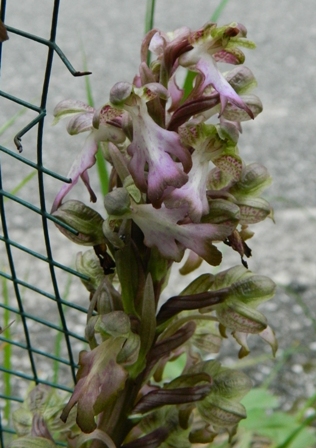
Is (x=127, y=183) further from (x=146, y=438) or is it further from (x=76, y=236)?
(x=146, y=438)

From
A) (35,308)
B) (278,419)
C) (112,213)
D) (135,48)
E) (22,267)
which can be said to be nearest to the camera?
(112,213)

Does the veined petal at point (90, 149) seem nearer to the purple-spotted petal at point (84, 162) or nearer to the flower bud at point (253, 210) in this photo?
the purple-spotted petal at point (84, 162)

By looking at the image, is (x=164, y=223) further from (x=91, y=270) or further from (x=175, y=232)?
(x=91, y=270)

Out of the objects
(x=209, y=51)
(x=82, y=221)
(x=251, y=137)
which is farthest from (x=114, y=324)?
(x=251, y=137)

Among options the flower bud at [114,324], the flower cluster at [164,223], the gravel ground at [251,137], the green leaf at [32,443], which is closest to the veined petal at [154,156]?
the flower cluster at [164,223]

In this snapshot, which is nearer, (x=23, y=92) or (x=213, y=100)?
(x=213, y=100)

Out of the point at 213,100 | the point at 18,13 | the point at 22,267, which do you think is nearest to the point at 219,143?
the point at 213,100
